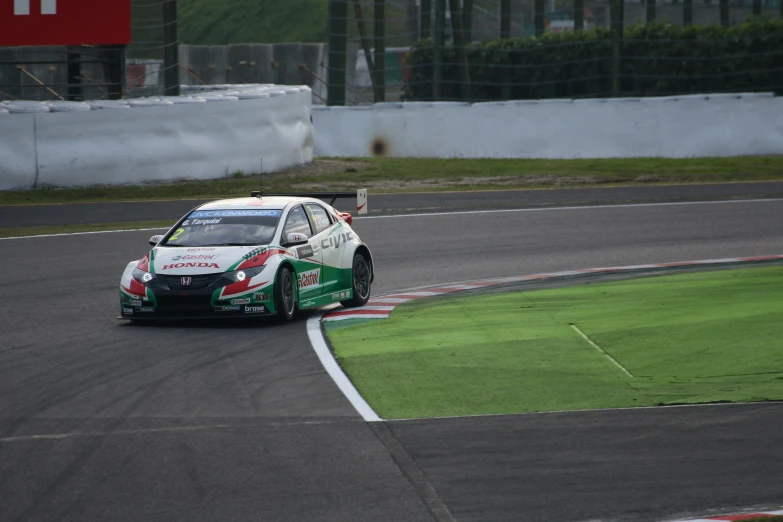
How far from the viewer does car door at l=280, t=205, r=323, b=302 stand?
1405 cm

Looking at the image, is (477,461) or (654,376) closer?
(477,461)

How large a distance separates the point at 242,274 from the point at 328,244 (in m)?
1.66

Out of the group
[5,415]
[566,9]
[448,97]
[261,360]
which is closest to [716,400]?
[261,360]

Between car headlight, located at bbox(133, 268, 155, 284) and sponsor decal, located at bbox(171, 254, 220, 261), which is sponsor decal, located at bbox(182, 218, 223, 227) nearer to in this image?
sponsor decal, located at bbox(171, 254, 220, 261)

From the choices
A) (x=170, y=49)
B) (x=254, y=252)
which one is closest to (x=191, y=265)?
(x=254, y=252)

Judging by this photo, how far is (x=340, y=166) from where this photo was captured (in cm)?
3012

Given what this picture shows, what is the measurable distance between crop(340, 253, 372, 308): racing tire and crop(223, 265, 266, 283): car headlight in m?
1.73

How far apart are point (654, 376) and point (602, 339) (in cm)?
152

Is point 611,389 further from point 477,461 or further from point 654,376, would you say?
point 477,461

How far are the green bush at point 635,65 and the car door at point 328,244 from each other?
18.9m

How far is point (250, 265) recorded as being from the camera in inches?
530

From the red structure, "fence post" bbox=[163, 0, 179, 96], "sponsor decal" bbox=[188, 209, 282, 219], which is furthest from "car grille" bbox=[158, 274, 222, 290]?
"fence post" bbox=[163, 0, 179, 96]

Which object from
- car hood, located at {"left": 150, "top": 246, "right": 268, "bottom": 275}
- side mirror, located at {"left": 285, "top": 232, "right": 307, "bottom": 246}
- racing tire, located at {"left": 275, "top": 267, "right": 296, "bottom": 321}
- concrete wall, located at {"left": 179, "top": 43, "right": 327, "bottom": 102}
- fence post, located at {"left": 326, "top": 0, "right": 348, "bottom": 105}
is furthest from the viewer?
concrete wall, located at {"left": 179, "top": 43, "right": 327, "bottom": 102}

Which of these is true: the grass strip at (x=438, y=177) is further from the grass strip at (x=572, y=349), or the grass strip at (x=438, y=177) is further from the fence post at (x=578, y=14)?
the grass strip at (x=572, y=349)
